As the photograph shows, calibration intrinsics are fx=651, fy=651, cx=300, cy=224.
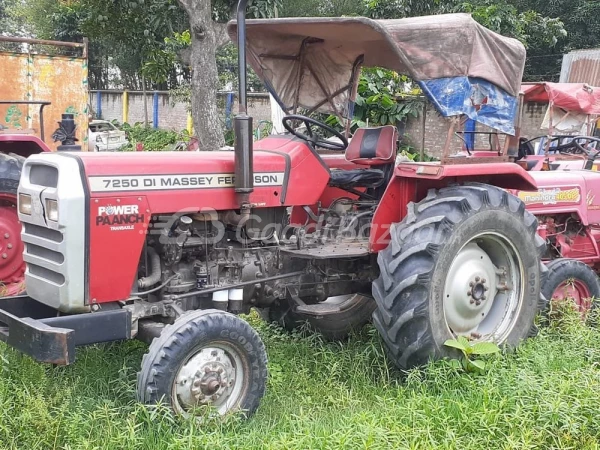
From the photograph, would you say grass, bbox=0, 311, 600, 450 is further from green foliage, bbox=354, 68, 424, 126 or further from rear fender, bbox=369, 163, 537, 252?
green foliage, bbox=354, 68, 424, 126

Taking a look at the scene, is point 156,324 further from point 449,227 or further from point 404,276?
point 449,227

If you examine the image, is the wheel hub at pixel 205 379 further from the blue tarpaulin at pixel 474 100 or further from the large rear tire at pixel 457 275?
the blue tarpaulin at pixel 474 100

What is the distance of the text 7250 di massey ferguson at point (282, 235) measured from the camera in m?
3.38

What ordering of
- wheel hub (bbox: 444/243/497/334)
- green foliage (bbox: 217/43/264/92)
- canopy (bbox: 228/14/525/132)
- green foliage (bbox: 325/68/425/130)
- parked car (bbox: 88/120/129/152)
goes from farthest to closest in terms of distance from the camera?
green foliage (bbox: 217/43/264/92), parked car (bbox: 88/120/129/152), green foliage (bbox: 325/68/425/130), wheel hub (bbox: 444/243/497/334), canopy (bbox: 228/14/525/132)

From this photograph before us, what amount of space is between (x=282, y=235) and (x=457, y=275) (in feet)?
3.80

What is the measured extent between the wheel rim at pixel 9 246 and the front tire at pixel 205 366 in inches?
110

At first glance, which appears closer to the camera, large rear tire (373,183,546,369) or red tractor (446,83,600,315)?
large rear tire (373,183,546,369)

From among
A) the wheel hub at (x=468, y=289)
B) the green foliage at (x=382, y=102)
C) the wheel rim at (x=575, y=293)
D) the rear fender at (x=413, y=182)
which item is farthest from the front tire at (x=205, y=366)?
the green foliage at (x=382, y=102)

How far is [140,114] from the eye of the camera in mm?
25016

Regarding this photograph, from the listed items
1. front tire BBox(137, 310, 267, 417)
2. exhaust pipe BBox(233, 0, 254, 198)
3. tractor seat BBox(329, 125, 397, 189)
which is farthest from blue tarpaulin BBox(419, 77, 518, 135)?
front tire BBox(137, 310, 267, 417)

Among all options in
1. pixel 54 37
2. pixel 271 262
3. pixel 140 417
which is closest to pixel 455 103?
pixel 271 262

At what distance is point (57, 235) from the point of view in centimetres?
340

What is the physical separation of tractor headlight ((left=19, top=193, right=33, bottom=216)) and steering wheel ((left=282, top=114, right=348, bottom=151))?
1.76 metres

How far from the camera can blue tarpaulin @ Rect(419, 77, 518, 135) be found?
407cm
